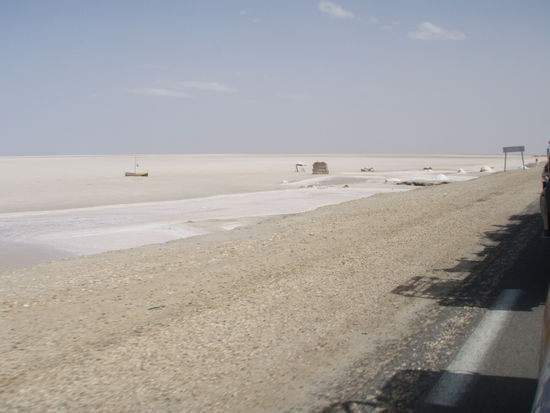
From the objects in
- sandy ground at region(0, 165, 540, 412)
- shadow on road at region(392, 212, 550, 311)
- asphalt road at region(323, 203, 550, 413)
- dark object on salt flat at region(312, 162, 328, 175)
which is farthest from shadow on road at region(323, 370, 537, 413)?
dark object on salt flat at region(312, 162, 328, 175)

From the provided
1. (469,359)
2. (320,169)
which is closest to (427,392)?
(469,359)

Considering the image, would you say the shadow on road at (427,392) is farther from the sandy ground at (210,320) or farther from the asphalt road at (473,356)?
the sandy ground at (210,320)

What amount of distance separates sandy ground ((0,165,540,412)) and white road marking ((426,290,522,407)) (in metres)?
0.61

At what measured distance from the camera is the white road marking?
4234mm

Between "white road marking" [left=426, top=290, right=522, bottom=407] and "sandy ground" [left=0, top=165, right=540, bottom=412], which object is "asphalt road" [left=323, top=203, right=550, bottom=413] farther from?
"sandy ground" [left=0, top=165, right=540, bottom=412]

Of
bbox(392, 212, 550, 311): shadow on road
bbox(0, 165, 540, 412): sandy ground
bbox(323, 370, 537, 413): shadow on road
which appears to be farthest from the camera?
bbox(392, 212, 550, 311): shadow on road

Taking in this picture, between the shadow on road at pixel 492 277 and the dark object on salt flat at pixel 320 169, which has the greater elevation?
the dark object on salt flat at pixel 320 169

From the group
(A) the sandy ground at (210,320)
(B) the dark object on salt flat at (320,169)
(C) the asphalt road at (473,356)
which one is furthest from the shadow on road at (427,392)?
(B) the dark object on salt flat at (320,169)

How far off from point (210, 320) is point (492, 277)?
4.38m

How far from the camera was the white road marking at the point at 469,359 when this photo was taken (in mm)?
4234

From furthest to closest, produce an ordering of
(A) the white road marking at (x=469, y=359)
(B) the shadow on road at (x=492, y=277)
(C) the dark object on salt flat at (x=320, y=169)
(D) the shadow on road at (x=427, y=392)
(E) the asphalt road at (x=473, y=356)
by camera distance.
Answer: (C) the dark object on salt flat at (x=320, y=169)
(B) the shadow on road at (x=492, y=277)
(A) the white road marking at (x=469, y=359)
(E) the asphalt road at (x=473, y=356)
(D) the shadow on road at (x=427, y=392)

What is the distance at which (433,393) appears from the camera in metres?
4.26

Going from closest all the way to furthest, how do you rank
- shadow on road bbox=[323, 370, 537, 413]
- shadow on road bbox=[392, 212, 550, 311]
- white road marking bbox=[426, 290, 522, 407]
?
shadow on road bbox=[323, 370, 537, 413]
white road marking bbox=[426, 290, 522, 407]
shadow on road bbox=[392, 212, 550, 311]

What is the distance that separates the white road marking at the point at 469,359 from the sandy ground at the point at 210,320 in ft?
2.01
